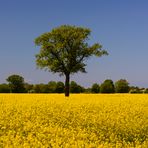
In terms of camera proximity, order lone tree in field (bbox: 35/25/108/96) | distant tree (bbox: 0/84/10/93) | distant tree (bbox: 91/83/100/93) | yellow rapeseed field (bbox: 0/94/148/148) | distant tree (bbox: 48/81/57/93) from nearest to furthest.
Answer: yellow rapeseed field (bbox: 0/94/148/148) < lone tree in field (bbox: 35/25/108/96) < distant tree (bbox: 0/84/10/93) < distant tree (bbox: 91/83/100/93) < distant tree (bbox: 48/81/57/93)

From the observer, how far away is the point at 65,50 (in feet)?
141

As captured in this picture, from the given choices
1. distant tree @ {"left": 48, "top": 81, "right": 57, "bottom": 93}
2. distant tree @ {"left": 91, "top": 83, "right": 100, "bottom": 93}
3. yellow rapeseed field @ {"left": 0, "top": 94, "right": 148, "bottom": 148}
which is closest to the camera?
yellow rapeseed field @ {"left": 0, "top": 94, "right": 148, "bottom": 148}

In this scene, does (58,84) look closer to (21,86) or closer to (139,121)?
(21,86)

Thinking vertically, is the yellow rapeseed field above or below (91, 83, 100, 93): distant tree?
below

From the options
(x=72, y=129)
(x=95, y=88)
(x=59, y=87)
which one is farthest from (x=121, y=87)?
(x=72, y=129)

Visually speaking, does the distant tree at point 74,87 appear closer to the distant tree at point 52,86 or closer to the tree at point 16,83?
the distant tree at point 52,86

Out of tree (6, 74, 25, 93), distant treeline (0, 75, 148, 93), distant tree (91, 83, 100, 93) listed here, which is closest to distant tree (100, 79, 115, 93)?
distant treeline (0, 75, 148, 93)

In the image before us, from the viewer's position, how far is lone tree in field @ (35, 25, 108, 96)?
4253 cm

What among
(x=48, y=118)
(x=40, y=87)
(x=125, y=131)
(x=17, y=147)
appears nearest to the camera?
(x=17, y=147)

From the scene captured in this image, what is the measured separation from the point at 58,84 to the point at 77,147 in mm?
71331

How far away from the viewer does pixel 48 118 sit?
1664 centimetres

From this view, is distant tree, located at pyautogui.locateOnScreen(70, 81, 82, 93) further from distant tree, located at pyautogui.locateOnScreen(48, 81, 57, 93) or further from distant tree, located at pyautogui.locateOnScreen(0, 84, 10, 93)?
distant tree, located at pyautogui.locateOnScreen(0, 84, 10, 93)

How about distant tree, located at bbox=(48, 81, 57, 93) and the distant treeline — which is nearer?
the distant treeline

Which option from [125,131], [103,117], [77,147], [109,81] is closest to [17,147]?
[77,147]
